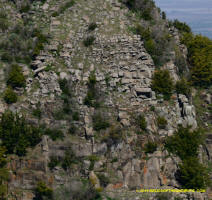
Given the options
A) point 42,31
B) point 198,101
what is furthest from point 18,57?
point 198,101

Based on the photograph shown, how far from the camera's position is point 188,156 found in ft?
72.7

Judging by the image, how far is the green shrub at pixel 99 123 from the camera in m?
22.9

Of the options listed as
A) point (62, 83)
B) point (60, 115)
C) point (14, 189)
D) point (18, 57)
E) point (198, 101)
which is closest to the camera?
point (14, 189)

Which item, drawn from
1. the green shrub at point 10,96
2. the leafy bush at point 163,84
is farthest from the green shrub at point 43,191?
the leafy bush at point 163,84

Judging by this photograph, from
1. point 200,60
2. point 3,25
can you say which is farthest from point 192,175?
point 3,25

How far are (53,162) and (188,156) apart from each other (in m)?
12.1

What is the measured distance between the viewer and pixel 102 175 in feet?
67.9

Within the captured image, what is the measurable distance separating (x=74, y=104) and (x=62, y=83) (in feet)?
8.73

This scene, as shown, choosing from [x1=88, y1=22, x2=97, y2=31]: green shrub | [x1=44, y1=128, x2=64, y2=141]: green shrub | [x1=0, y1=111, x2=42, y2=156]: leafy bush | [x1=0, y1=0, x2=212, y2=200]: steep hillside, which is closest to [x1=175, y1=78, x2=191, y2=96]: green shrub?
[x1=0, y1=0, x2=212, y2=200]: steep hillside

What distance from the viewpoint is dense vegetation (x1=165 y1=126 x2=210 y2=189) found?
20688 mm

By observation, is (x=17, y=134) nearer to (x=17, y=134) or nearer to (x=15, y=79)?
(x=17, y=134)

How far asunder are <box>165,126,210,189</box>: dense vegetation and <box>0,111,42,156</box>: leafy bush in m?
12.2

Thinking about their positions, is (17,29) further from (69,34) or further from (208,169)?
(208,169)

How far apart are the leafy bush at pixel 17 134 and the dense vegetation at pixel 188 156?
1222 centimetres
